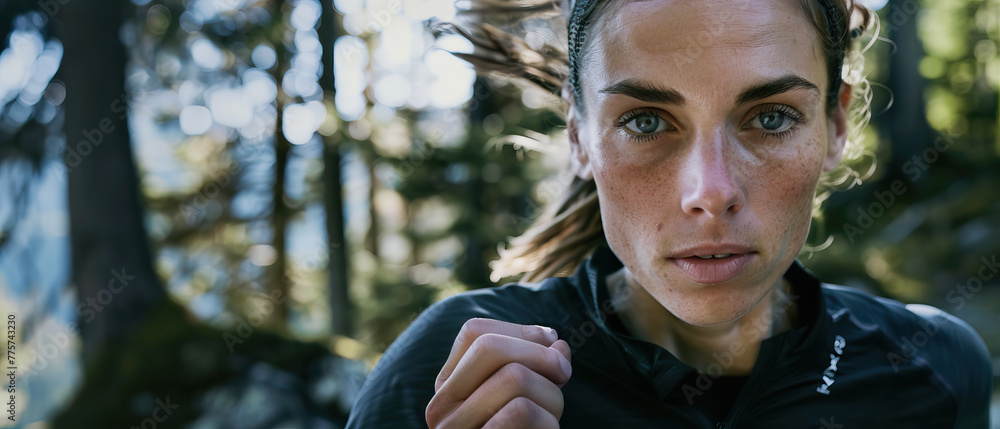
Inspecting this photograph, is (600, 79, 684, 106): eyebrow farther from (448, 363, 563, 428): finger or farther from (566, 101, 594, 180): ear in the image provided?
(448, 363, 563, 428): finger

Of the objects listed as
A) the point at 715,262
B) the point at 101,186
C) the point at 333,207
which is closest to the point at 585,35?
the point at 715,262

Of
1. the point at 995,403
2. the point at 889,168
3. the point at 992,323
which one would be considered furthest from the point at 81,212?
the point at 889,168

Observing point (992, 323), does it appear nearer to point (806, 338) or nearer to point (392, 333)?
point (392, 333)

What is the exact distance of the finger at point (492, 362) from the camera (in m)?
1.29

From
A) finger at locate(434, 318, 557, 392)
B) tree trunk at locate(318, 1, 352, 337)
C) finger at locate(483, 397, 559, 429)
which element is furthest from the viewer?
tree trunk at locate(318, 1, 352, 337)

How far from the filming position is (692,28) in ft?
4.92

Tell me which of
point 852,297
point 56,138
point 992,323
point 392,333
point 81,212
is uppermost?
point 852,297

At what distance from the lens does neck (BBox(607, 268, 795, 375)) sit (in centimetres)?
180

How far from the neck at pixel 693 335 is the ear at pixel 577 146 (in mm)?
335

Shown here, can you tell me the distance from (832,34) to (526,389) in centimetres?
119

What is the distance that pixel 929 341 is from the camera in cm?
198

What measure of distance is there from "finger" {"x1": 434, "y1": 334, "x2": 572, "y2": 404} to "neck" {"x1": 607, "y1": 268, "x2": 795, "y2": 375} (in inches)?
21.2

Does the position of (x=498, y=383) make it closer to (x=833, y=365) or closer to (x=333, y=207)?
(x=833, y=365)

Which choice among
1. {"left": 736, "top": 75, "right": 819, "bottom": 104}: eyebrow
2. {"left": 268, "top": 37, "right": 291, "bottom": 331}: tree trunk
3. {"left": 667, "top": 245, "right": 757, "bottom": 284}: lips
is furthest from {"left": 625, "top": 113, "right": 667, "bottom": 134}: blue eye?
{"left": 268, "top": 37, "right": 291, "bottom": 331}: tree trunk
